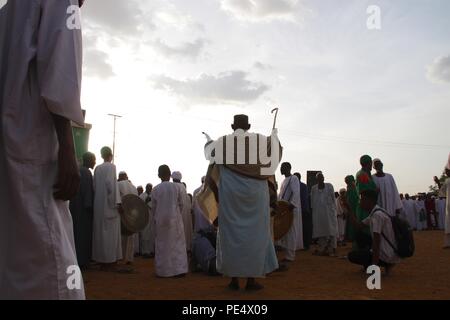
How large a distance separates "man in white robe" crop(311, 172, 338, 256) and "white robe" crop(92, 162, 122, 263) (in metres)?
5.47

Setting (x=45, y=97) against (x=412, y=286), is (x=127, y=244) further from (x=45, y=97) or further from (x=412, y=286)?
(x=45, y=97)

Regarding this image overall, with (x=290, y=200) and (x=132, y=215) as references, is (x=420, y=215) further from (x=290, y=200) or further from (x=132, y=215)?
(x=132, y=215)

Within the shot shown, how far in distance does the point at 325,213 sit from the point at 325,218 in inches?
6.0

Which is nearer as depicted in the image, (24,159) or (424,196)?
(24,159)

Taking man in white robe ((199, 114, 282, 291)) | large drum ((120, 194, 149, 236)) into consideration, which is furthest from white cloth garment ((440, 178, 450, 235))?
large drum ((120, 194, 149, 236))

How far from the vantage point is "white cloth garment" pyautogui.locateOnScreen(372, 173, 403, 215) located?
8.25 m

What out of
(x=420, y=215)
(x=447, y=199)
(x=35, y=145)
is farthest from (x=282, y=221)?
(x=420, y=215)

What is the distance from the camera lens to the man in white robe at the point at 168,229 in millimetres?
8141

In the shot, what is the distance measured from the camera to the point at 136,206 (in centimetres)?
952

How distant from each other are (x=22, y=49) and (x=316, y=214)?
10.8 m

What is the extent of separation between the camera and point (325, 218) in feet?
38.8
